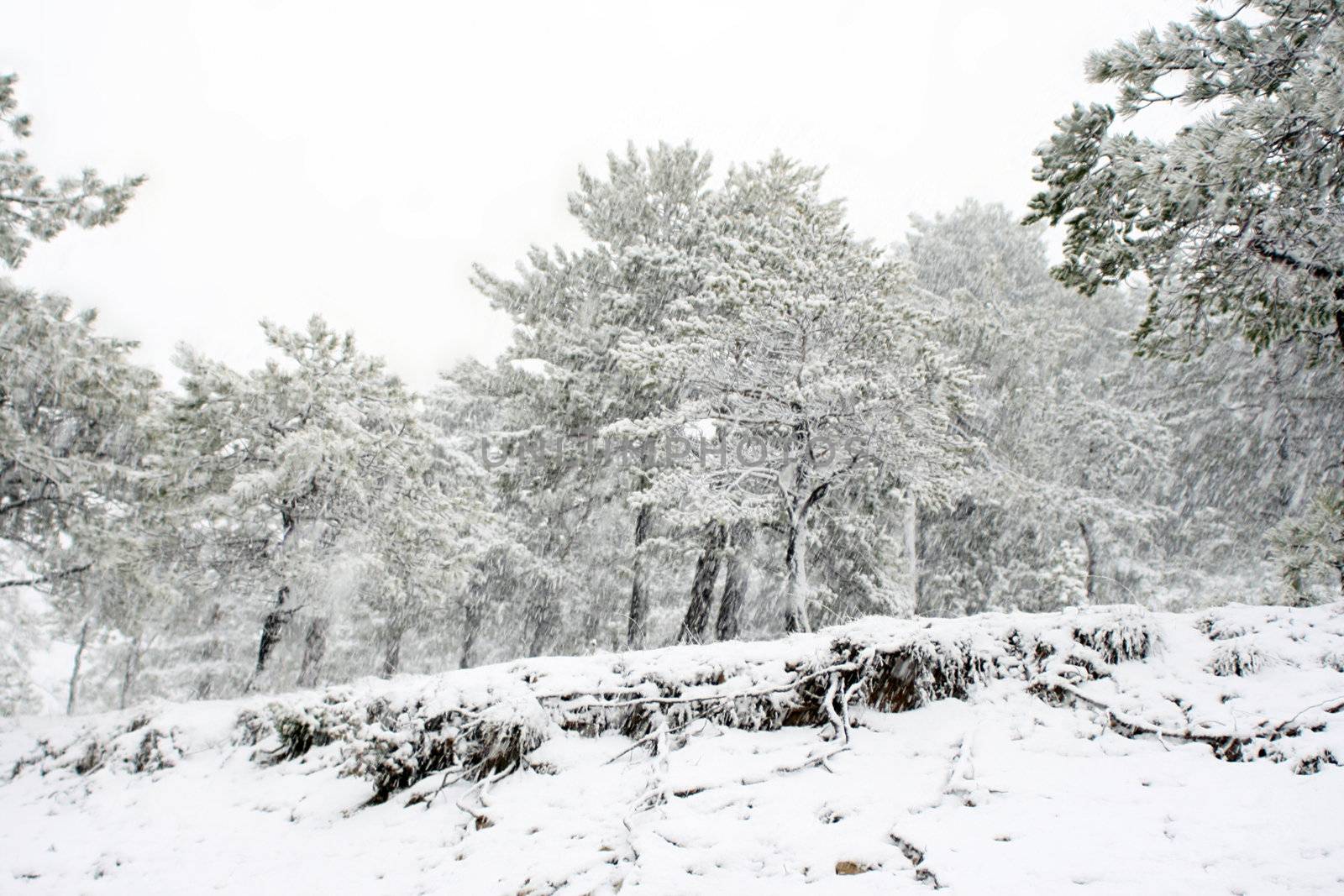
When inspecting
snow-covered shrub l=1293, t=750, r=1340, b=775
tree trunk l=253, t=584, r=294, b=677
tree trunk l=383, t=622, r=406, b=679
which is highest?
snow-covered shrub l=1293, t=750, r=1340, b=775

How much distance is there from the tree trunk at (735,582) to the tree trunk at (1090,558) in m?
8.97

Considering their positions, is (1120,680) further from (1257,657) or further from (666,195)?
(666,195)

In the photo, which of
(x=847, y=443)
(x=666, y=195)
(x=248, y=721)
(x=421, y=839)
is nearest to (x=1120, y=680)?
(x=421, y=839)

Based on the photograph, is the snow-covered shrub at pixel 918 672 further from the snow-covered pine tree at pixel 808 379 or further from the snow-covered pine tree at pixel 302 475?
the snow-covered pine tree at pixel 302 475

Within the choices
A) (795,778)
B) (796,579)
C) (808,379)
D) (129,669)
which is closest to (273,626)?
(796,579)

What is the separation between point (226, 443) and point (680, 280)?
28.0 ft

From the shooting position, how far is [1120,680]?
4066 mm

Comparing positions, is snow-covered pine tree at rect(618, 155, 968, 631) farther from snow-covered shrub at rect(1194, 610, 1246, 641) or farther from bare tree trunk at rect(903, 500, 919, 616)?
snow-covered shrub at rect(1194, 610, 1246, 641)

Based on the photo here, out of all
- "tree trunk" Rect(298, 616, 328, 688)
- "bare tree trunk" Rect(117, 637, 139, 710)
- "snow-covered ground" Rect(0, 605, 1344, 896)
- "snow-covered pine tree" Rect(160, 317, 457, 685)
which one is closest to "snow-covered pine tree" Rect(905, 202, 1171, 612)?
"snow-covered ground" Rect(0, 605, 1344, 896)

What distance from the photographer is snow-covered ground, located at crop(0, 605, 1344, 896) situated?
2.55 metres

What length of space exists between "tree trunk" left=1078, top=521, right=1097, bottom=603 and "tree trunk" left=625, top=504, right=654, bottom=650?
430 inches

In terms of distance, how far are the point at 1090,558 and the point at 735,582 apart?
999cm

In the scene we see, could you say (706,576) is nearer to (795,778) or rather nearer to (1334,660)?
(795,778)

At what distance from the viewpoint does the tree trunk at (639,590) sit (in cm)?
1325
